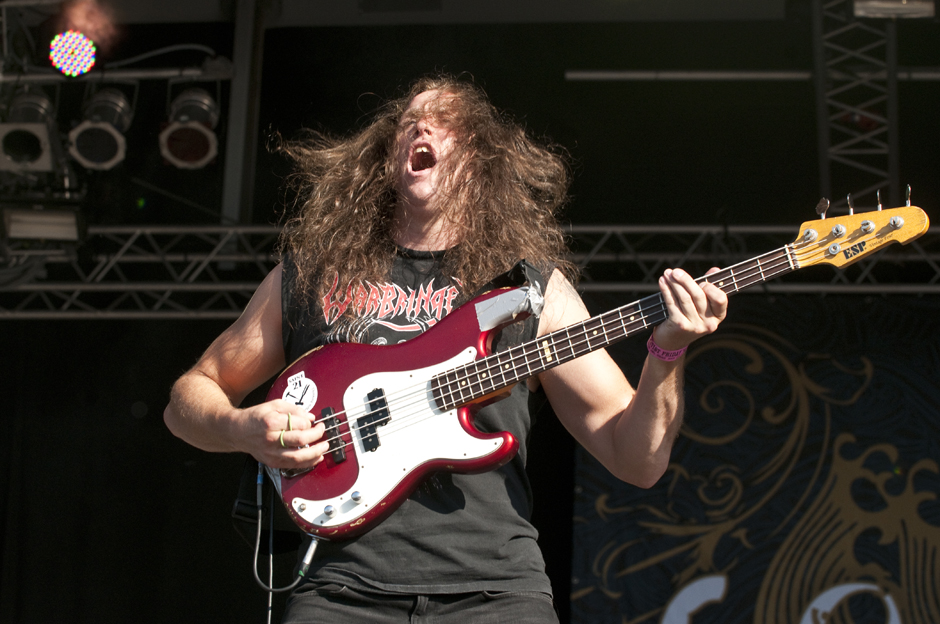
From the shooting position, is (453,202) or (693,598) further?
(693,598)

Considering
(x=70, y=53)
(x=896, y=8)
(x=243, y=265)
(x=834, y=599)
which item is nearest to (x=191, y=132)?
(x=70, y=53)

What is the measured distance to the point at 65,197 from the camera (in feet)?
17.5

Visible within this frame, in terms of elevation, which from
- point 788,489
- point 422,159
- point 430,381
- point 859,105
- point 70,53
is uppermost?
point 70,53

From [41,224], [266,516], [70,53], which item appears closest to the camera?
[266,516]

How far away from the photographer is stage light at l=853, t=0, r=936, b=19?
4934 millimetres

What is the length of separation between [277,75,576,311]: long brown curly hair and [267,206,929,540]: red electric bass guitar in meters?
0.24

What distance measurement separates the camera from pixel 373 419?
1959 millimetres

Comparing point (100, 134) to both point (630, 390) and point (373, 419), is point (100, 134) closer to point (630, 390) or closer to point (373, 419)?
point (373, 419)

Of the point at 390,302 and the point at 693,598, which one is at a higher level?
the point at 390,302

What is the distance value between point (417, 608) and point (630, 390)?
28.9 inches

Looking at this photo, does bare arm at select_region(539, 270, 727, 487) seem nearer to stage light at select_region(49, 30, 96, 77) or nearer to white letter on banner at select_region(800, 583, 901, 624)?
white letter on banner at select_region(800, 583, 901, 624)

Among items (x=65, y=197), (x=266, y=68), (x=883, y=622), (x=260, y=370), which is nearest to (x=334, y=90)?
(x=266, y=68)

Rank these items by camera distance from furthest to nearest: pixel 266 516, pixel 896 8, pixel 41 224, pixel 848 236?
pixel 41 224
pixel 896 8
pixel 266 516
pixel 848 236

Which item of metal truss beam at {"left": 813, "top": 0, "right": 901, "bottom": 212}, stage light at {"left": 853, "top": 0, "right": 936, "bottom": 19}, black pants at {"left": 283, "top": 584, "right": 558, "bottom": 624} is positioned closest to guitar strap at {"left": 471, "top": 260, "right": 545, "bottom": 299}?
black pants at {"left": 283, "top": 584, "right": 558, "bottom": 624}
